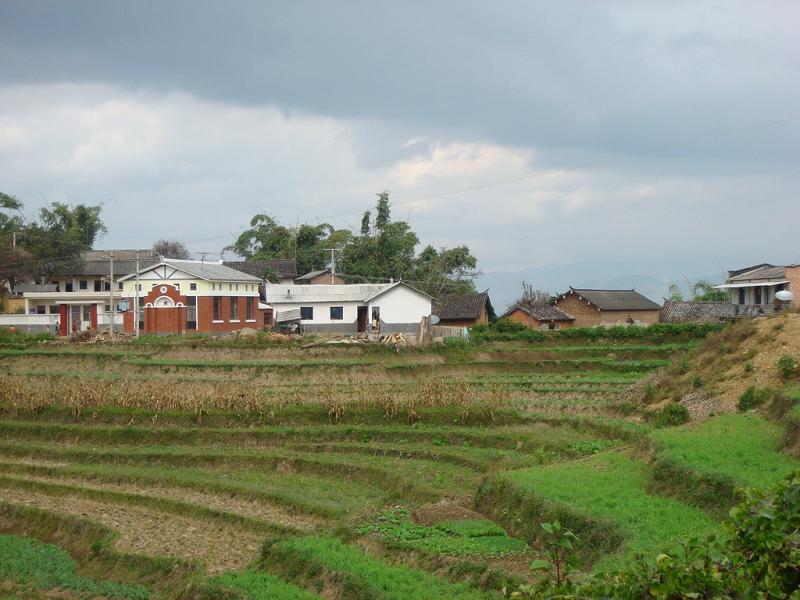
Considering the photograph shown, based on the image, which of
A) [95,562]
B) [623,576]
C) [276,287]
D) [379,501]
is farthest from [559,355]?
[623,576]

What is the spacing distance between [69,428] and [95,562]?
14925 millimetres

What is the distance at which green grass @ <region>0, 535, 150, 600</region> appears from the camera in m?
16.0

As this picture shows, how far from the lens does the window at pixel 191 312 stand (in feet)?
190

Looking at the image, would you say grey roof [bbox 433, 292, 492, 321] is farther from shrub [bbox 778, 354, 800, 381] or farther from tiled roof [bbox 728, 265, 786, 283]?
shrub [bbox 778, 354, 800, 381]

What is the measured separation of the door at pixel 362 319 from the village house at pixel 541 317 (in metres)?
11.0

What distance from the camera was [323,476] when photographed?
80.2ft

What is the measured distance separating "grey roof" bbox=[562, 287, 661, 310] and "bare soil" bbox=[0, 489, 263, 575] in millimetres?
47838

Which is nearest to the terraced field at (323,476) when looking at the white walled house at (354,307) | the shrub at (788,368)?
the shrub at (788,368)

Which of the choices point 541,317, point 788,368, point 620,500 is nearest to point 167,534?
point 620,500

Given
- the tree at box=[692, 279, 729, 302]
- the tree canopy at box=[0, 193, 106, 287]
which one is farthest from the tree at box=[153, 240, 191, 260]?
the tree at box=[692, 279, 729, 302]

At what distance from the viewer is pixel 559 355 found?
156ft

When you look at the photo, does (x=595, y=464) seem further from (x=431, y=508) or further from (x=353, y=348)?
(x=353, y=348)

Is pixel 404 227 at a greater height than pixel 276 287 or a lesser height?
greater

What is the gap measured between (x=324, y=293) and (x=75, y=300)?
22517 mm
